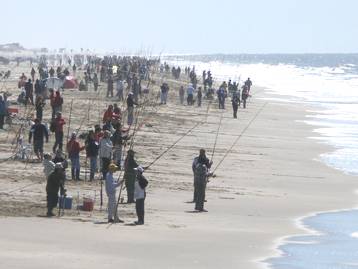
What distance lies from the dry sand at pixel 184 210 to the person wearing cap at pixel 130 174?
0.32m

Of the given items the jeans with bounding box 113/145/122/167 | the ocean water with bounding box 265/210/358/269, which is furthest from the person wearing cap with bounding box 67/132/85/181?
the ocean water with bounding box 265/210/358/269

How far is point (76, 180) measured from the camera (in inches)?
783

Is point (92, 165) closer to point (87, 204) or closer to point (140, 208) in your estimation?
point (87, 204)

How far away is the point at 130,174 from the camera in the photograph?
1738cm

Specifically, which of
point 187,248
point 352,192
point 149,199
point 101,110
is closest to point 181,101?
point 101,110

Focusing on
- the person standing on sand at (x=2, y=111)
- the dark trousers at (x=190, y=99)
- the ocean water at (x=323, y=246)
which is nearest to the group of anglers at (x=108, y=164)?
the person standing on sand at (x=2, y=111)

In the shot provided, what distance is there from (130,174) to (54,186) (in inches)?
83.0

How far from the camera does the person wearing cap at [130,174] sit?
1712cm

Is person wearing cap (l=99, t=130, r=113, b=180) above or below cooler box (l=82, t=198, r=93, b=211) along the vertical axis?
above

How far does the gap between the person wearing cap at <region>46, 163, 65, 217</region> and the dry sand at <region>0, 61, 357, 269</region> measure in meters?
0.31

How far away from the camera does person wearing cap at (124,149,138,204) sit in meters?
→ 17.1

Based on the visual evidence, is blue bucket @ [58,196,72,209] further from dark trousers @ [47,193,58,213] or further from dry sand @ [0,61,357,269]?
dark trousers @ [47,193,58,213]

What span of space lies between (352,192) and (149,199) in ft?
19.1

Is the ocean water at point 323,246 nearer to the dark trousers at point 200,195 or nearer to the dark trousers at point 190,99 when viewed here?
the dark trousers at point 200,195
